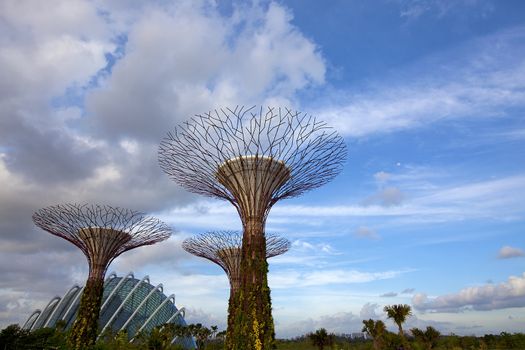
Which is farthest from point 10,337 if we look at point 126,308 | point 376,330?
point 126,308

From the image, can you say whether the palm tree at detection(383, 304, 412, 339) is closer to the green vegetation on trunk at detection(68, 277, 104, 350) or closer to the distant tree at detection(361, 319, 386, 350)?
the distant tree at detection(361, 319, 386, 350)

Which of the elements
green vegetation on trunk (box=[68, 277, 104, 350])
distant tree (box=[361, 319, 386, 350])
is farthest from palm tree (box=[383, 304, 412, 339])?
green vegetation on trunk (box=[68, 277, 104, 350])

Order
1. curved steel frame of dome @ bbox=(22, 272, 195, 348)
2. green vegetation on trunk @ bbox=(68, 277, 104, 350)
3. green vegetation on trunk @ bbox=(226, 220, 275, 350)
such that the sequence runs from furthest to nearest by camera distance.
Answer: curved steel frame of dome @ bbox=(22, 272, 195, 348), green vegetation on trunk @ bbox=(68, 277, 104, 350), green vegetation on trunk @ bbox=(226, 220, 275, 350)

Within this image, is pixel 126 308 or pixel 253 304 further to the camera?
pixel 126 308

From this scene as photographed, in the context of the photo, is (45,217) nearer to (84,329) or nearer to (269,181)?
(84,329)

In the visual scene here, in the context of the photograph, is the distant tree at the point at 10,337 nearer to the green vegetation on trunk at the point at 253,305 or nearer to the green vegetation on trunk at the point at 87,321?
the green vegetation on trunk at the point at 253,305

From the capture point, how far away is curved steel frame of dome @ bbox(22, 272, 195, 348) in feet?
183

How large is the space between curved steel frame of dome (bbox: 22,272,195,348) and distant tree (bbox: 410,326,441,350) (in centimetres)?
3264

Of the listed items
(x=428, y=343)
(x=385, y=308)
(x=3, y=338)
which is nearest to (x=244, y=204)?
(x=3, y=338)

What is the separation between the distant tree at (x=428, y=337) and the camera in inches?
1448

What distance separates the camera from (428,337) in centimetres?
3700

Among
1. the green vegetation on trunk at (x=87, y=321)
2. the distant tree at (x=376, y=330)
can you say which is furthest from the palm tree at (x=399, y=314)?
the green vegetation on trunk at (x=87, y=321)

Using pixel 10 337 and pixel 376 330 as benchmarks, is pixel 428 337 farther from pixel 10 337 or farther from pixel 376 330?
pixel 10 337

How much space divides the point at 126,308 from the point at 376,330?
115 ft
